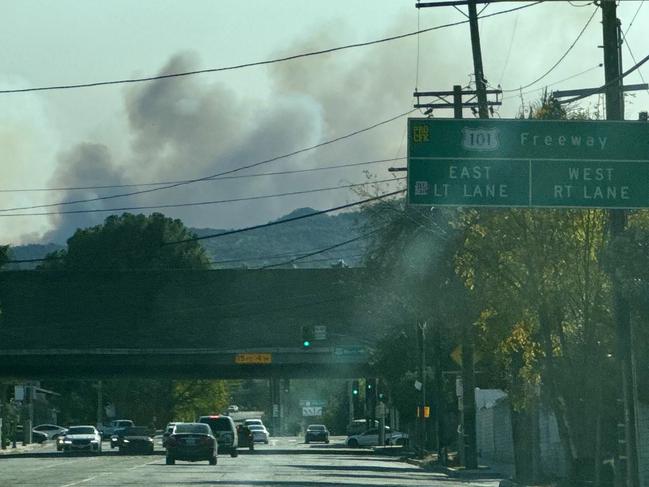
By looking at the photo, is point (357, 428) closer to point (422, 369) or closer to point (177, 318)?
point (177, 318)

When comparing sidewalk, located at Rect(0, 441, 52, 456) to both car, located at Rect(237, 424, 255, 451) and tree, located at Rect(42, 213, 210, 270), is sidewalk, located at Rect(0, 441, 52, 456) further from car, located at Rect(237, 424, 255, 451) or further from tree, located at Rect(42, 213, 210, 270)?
tree, located at Rect(42, 213, 210, 270)

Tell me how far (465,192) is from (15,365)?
5794 cm

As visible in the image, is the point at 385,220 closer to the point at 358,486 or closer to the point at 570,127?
the point at 358,486

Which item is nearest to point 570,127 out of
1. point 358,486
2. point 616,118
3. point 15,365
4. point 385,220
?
point 616,118

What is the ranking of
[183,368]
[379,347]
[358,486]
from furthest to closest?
[183,368] < [379,347] < [358,486]

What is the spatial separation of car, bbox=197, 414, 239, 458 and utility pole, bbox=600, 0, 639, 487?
38540 mm

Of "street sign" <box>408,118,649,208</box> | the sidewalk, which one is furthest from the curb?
the sidewalk

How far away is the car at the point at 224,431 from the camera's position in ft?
210

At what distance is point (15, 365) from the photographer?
81.7 metres

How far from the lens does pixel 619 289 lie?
26.5 m

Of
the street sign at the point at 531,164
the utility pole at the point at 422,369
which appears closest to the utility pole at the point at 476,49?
the street sign at the point at 531,164

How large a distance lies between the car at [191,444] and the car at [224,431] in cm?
1247

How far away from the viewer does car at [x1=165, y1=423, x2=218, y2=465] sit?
1992 inches

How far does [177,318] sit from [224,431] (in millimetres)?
15170
